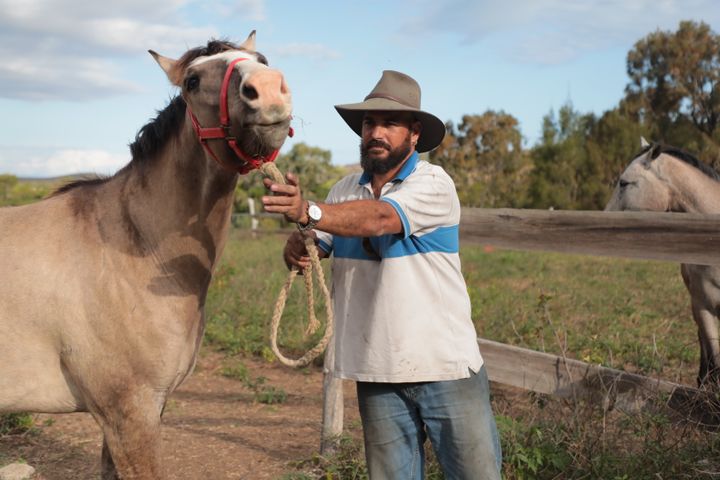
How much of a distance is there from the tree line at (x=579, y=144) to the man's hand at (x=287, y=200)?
71.3ft

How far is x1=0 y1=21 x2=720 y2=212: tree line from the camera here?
88.5 feet

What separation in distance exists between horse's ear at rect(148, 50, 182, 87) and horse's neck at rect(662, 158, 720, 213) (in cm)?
445

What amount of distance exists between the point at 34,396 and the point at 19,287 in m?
0.50

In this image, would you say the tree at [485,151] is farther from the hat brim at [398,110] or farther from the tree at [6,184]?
the hat brim at [398,110]

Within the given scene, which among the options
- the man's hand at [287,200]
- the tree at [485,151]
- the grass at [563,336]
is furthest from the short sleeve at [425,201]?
the tree at [485,151]

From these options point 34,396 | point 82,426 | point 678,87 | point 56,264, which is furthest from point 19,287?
point 678,87

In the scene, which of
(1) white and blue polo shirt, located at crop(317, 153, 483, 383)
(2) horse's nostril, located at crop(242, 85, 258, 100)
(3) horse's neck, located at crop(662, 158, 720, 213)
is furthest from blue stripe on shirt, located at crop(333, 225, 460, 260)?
(3) horse's neck, located at crop(662, 158, 720, 213)

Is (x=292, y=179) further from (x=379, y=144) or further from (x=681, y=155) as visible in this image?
(x=681, y=155)

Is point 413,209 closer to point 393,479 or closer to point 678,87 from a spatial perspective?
point 393,479

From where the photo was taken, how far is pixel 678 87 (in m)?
Answer: 35.8

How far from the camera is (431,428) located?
2.66 m

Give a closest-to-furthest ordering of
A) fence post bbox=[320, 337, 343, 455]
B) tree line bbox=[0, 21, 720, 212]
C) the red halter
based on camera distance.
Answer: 1. the red halter
2. fence post bbox=[320, 337, 343, 455]
3. tree line bbox=[0, 21, 720, 212]

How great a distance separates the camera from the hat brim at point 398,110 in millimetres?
2617

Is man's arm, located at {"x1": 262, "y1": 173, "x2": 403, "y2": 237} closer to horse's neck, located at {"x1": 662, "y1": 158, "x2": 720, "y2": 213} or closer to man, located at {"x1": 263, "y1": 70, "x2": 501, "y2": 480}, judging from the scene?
man, located at {"x1": 263, "y1": 70, "x2": 501, "y2": 480}
